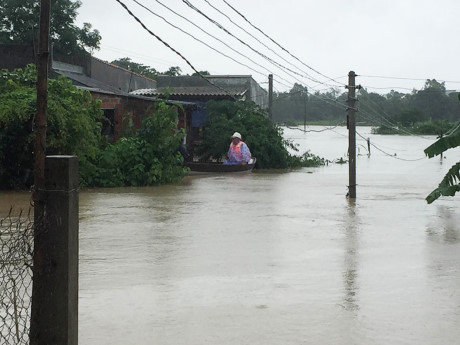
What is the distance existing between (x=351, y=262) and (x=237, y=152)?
18122 millimetres

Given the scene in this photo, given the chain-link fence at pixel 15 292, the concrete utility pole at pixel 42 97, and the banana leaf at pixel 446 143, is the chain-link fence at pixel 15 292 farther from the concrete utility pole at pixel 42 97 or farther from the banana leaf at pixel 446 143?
the banana leaf at pixel 446 143

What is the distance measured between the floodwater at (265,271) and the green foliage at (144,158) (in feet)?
6.81

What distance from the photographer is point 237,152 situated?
27.3m

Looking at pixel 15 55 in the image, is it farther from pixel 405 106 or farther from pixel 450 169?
pixel 405 106

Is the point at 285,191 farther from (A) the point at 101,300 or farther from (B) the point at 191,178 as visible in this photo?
(A) the point at 101,300

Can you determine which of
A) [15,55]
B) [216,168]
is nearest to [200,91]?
[216,168]

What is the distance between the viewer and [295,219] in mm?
13891

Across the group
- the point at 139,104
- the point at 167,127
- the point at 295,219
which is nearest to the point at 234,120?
the point at 139,104

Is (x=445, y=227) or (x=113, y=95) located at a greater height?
(x=113, y=95)

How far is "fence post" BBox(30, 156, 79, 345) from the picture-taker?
3971mm

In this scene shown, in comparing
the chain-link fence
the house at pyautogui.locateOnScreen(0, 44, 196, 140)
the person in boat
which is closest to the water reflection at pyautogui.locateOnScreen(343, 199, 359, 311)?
the chain-link fence

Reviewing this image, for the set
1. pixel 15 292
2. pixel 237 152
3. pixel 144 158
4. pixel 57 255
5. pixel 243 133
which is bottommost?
pixel 15 292

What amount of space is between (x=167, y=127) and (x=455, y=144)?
1122 cm

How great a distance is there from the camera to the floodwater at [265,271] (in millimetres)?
6090
